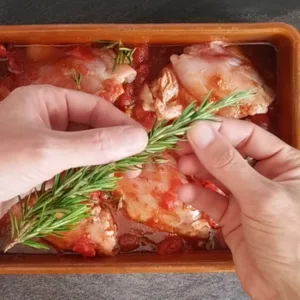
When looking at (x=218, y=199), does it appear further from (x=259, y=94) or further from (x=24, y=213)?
(x=24, y=213)

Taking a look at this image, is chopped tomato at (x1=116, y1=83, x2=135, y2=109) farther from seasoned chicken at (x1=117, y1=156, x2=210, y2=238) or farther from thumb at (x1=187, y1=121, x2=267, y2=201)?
thumb at (x1=187, y1=121, x2=267, y2=201)

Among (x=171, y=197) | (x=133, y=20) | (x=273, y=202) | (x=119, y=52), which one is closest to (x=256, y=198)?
(x=273, y=202)

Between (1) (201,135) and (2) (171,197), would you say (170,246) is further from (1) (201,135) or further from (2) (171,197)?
(1) (201,135)

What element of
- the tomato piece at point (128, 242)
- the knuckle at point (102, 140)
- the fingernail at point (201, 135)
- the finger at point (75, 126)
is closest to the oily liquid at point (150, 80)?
the tomato piece at point (128, 242)

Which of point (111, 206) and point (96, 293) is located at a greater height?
point (111, 206)

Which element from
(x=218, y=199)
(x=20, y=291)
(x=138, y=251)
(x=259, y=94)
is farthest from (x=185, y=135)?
(x=20, y=291)

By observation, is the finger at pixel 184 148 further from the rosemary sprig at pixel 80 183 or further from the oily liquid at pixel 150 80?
the oily liquid at pixel 150 80
